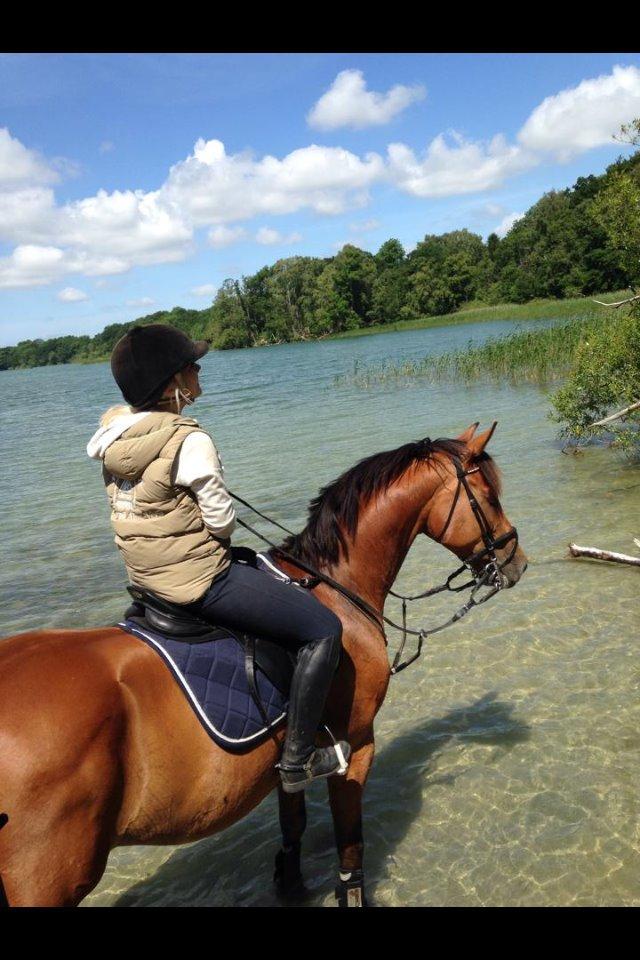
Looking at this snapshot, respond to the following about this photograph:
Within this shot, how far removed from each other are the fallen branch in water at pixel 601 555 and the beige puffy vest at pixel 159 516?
24.6 feet

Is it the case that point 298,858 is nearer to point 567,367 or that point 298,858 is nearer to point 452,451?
point 452,451

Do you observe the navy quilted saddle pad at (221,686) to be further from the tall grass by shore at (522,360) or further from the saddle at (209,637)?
the tall grass by shore at (522,360)

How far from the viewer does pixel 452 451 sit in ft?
14.7

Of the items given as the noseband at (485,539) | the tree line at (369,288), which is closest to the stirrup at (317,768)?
the noseband at (485,539)

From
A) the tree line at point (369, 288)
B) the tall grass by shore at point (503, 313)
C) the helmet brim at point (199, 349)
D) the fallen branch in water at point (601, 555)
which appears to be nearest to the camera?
the helmet brim at point (199, 349)

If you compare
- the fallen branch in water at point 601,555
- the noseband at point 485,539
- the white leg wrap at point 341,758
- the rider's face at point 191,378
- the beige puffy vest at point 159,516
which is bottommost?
the fallen branch in water at point 601,555

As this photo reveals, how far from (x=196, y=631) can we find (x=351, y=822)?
5.82 feet

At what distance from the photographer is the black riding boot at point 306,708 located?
11.7 ft

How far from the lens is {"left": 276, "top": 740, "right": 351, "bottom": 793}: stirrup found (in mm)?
3586

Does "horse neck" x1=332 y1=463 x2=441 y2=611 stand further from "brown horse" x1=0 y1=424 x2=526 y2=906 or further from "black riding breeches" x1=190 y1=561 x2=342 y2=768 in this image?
"black riding breeches" x1=190 y1=561 x2=342 y2=768

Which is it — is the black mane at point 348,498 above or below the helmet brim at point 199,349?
below

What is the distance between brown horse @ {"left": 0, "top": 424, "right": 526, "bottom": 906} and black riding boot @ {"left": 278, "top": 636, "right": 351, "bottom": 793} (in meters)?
0.11

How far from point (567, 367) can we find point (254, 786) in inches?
1128
